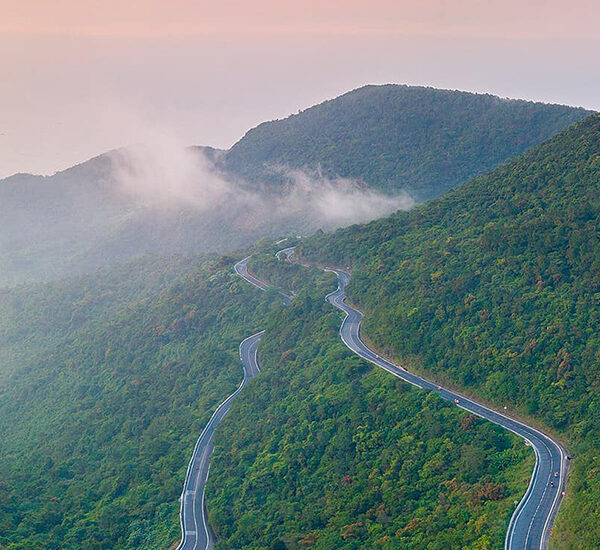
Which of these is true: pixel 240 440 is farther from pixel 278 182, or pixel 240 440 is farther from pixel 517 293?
pixel 278 182

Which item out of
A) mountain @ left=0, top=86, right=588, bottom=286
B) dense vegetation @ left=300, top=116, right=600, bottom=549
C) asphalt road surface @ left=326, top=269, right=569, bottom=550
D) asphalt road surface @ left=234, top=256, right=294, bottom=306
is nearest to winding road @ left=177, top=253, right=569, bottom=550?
asphalt road surface @ left=326, top=269, right=569, bottom=550

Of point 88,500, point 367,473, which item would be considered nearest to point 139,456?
point 88,500

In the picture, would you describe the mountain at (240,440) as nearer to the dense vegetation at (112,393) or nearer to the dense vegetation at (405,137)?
the dense vegetation at (112,393)

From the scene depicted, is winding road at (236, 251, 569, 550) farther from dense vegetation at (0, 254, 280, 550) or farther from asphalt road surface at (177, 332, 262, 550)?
dense vegetation at (0, 254, 280, 550)

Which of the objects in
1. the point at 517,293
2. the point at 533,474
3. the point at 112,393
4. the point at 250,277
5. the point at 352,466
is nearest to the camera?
the point at 533,474

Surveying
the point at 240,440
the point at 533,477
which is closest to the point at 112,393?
the point at 240,440

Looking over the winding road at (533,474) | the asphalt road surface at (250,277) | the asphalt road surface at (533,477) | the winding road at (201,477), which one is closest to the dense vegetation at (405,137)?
the asphalt road surface at (250,277)

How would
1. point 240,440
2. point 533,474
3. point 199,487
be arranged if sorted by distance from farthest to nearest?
1. point 240,440
2. point 199,487
3. point 533,474

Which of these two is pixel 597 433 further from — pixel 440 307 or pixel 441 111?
pixel 441 111
